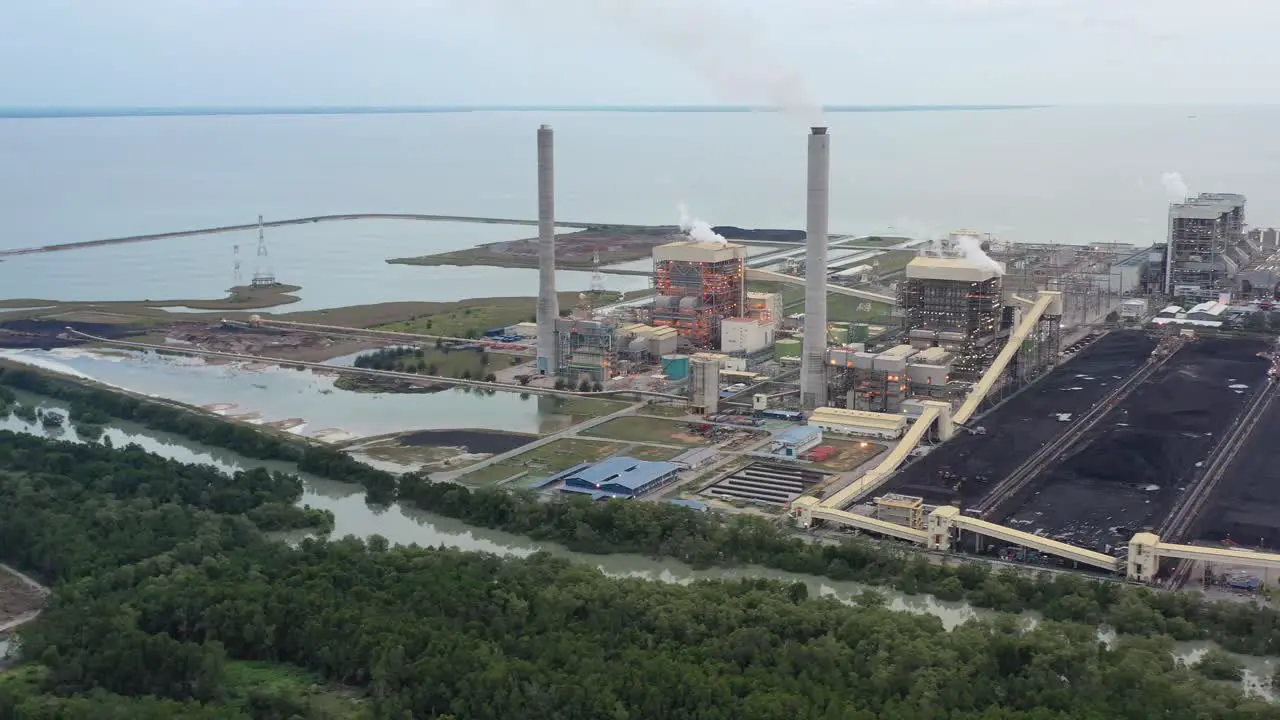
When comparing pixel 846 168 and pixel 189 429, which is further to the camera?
pixel 846 168

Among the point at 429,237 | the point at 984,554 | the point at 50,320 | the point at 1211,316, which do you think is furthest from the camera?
the point at 429,237

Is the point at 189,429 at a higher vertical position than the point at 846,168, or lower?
lower

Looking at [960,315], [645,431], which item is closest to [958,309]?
[960,315]

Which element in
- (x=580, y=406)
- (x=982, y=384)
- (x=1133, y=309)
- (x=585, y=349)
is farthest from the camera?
(x=1133, y=309)

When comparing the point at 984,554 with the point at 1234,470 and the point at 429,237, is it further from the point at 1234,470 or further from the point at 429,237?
the point at 429,237

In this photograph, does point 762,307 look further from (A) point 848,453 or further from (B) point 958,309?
(A) point 848,453

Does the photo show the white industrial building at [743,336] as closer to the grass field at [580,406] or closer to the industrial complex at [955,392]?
the industrial complex at [955,392]

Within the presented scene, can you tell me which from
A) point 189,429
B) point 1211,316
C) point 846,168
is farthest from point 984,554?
point 846,168
